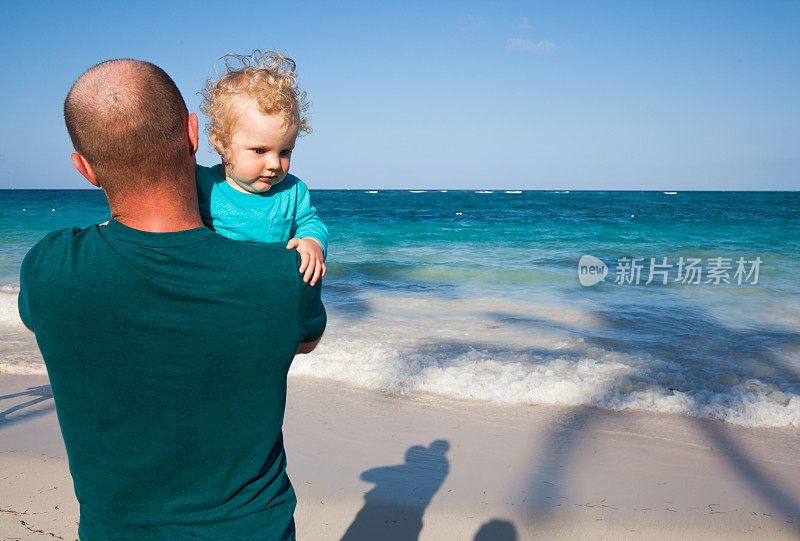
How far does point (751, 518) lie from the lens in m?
2.77

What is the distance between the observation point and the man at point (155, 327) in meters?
1.00

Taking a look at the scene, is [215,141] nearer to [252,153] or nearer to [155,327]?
[252,153]

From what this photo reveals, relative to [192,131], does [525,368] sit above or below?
below

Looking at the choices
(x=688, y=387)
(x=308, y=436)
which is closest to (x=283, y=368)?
(x=308, y=436)

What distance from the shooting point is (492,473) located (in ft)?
10.3

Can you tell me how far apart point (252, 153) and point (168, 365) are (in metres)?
0.87

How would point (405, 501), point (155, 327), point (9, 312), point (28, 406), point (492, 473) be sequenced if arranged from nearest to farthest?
1. point (155, 327)
2. point (405, 501)
3. point (492, 473)
4. point (28, 406)
5. point (9, 312)

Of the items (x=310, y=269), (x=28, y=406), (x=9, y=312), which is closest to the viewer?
(x=310, y=269)

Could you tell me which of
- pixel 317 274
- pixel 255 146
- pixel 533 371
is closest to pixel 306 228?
pixel 255 146

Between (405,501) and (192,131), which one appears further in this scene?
(405,501)

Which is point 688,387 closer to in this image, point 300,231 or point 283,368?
point 300,231

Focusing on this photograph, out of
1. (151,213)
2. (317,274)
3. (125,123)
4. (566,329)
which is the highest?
(125,123)

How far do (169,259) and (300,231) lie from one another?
0.74m

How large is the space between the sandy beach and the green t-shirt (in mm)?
1701
